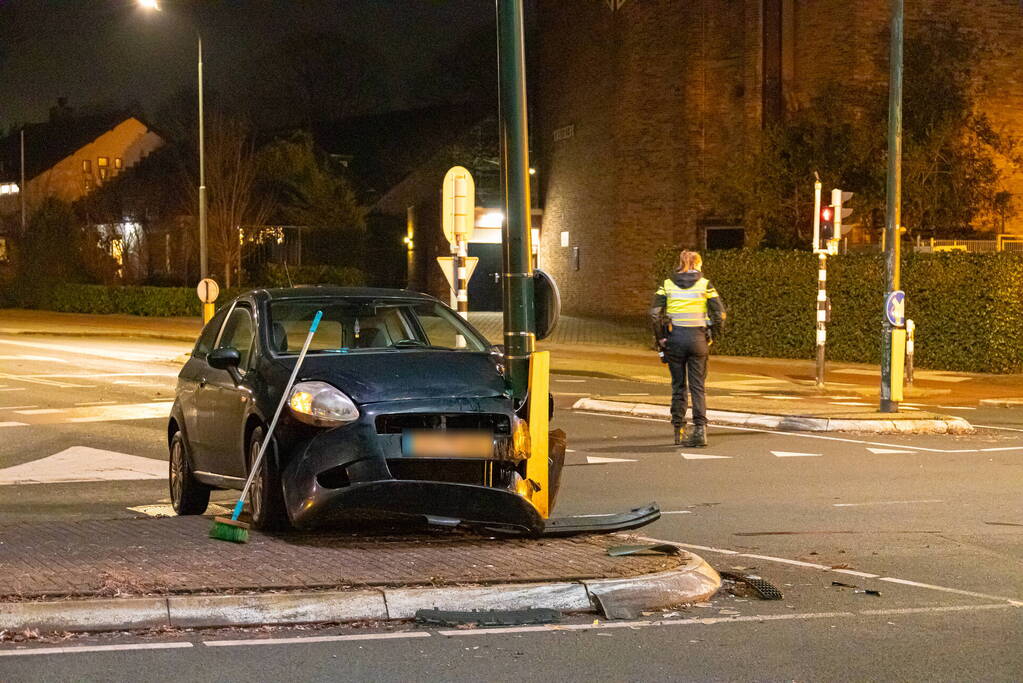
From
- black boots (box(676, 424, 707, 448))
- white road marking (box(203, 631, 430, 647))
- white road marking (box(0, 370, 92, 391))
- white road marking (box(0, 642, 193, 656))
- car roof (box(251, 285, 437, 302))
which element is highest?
car roof (box(251, 285, 437, 302))

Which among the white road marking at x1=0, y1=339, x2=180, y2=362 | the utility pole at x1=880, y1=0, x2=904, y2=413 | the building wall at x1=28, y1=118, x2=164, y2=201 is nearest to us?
the utility pole at x1=880, y1=0, x2=904, y2=413

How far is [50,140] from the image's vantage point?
77.1m

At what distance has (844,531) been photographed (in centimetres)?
967

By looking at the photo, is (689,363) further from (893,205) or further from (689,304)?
(893,205)

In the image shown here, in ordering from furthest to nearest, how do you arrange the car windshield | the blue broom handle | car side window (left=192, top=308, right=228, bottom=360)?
car side window (left=192, top=308, right=228, bottom=360) < the car windshield < the blue broom handle

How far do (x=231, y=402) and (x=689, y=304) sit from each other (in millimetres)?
6231

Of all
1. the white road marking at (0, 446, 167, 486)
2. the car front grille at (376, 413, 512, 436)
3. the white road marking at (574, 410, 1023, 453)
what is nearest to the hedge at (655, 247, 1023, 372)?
the white road marking at (574, 410, 1023, 453)

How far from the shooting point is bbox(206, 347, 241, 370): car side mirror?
9219mm

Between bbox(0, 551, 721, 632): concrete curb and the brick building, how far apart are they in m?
27.8

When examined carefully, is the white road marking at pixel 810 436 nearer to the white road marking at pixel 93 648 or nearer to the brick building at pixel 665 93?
the white road marking at pixel 93 648

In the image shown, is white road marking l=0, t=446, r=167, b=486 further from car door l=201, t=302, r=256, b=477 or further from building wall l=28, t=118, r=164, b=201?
building wall l=28, t=118, r=164, b=201

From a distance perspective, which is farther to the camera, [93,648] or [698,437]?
[698,437]

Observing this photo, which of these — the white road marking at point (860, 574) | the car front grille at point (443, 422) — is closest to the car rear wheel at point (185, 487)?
the car front grille at point (443, 422)

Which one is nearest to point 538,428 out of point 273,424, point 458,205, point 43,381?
point 273,424
